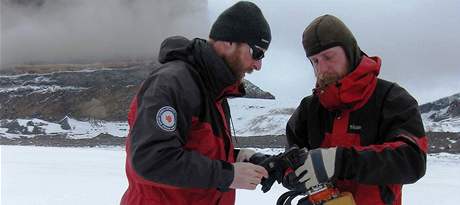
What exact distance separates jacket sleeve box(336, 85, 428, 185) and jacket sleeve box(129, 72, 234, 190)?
476 millimetres

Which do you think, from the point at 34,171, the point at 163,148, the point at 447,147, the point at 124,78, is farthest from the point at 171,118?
the point at 124,78

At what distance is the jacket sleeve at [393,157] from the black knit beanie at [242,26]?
575 mm

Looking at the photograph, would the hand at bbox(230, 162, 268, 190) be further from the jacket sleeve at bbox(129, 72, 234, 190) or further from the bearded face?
the bearded face

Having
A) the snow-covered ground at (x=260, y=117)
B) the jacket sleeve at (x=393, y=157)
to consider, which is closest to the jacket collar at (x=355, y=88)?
the jacket sleeve at (x=393, y=157)

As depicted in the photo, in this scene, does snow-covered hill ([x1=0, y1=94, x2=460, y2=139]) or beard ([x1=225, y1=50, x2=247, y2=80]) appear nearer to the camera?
beard ([x1=225, y1=50, x2=247, y2=80])

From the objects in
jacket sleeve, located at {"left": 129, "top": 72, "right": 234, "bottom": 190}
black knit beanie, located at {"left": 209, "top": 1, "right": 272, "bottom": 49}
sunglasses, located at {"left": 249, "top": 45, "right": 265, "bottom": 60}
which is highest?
black knit beanie, located at {"left": 209, "top": 1, "right": 272, "bottom": 49}

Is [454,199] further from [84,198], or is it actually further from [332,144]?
[332,144]

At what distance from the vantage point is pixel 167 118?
6.70 ft

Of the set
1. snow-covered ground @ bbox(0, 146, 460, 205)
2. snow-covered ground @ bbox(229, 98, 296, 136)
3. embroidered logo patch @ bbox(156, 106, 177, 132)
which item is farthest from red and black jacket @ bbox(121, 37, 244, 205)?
snow-covered ground @ bbox(229, 98, 296, 136)

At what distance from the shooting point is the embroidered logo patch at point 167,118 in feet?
6.65

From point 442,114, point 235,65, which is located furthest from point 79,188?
point 442,114

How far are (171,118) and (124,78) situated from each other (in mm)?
82487

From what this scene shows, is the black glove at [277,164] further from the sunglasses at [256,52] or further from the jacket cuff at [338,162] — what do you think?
the sunglasses at [256,52]

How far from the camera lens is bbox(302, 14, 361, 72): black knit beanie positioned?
7.99ft
